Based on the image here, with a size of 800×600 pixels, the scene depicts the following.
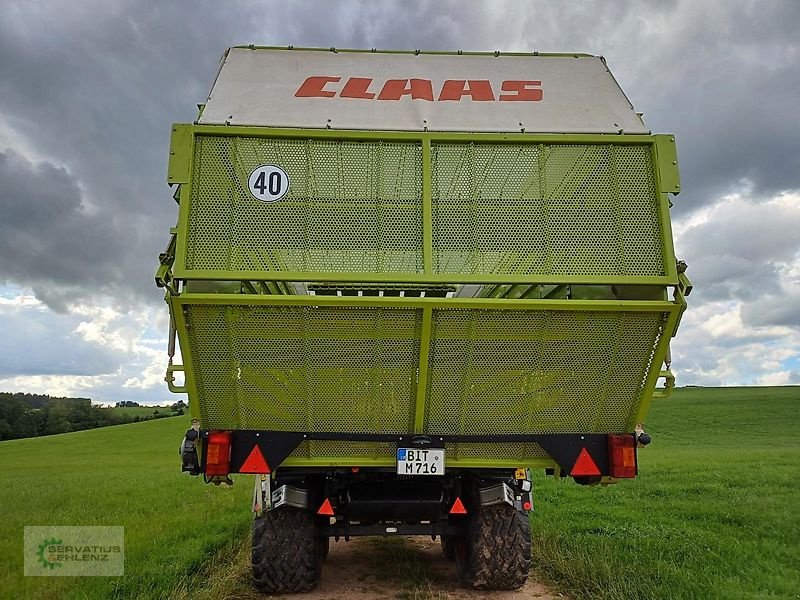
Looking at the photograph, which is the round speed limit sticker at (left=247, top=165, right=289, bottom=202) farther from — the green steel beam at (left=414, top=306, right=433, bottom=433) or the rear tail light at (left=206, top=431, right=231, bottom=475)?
the rear tail light at (left=206, top=431, right=231, bottom=475)

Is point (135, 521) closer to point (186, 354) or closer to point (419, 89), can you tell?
point (186, 354)

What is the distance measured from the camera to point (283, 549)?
489 cm

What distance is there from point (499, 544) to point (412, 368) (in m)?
1.96

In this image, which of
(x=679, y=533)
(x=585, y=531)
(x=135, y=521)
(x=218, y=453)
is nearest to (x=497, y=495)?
(x=218, y=453)

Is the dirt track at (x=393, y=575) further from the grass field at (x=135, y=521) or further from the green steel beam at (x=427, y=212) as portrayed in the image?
the green steel beam at (x=427, y=212)

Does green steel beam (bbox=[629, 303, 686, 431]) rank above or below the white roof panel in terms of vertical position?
below

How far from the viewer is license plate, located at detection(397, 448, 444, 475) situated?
160 inches

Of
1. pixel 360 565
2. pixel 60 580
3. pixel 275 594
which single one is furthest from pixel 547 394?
pixel 60 580

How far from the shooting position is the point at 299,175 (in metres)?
3.93

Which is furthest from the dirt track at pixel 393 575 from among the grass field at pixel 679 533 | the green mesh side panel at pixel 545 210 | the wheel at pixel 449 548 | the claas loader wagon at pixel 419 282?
the green mesh side panel at pixel 545 210

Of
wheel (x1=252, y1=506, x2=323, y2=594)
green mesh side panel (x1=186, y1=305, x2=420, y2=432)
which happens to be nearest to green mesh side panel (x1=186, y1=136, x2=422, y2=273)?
green mesh side panel (x1=186, y1=305, x2=420, y2=432)

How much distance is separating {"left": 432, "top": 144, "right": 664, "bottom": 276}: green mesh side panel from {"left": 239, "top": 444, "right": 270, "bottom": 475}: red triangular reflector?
1701 mm

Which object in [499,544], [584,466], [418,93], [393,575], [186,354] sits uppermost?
[418,93]

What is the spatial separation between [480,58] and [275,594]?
4.72 meters
